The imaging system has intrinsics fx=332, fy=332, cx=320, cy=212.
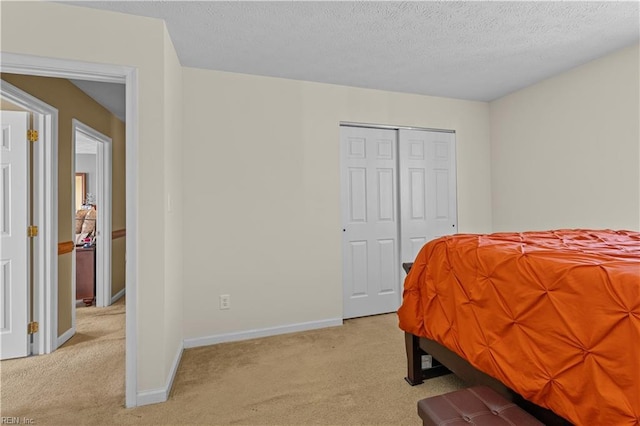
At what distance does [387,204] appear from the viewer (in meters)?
3.58


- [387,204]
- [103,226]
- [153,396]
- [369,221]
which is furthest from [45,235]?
[387,204]

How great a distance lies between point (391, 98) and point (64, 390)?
3.64 m

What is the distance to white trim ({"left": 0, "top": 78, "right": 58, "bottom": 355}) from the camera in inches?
Result: 105

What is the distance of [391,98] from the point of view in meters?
3.53

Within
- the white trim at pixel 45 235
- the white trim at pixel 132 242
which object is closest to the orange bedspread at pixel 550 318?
the white trim at pixel 132 242

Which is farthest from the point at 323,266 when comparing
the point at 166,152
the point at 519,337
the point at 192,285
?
the point at 519,337

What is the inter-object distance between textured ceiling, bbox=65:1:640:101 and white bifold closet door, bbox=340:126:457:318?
2.31 feet

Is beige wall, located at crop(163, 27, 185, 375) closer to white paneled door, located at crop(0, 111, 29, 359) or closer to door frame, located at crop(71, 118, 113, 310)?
white paneled door, located at crop(0, 111, 29, 359)

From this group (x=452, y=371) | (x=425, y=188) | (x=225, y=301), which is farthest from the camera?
(x=425, y=188)

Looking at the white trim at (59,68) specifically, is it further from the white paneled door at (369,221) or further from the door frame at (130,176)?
the white paneled door at (369,221)

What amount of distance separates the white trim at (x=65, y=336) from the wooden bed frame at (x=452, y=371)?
287 centimetres

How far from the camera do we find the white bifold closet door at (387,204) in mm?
3426

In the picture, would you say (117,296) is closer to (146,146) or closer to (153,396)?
(153,396)

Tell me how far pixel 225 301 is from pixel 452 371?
1.90m
